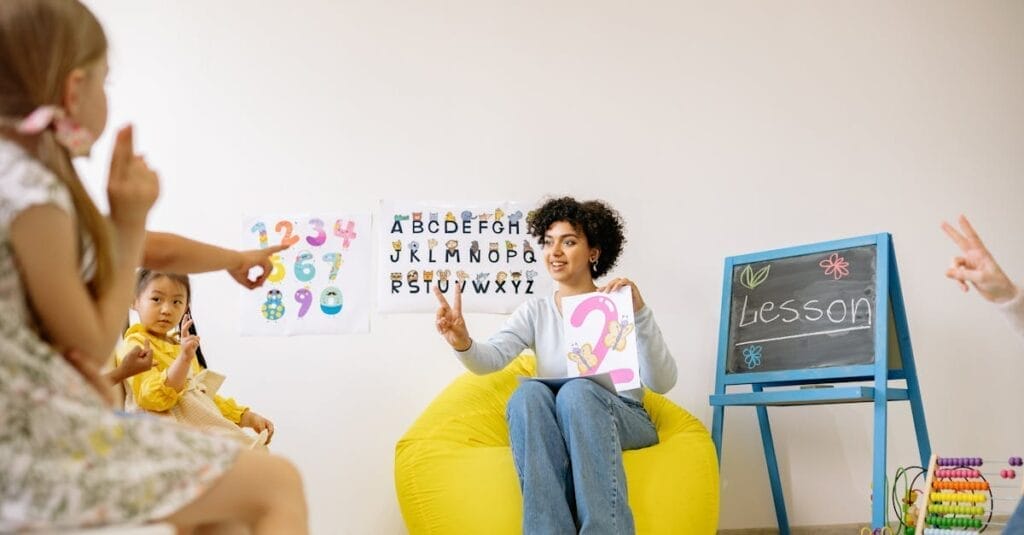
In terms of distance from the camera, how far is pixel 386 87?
3420 mm

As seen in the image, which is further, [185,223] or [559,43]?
[559,43]

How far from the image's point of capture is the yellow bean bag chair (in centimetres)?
251

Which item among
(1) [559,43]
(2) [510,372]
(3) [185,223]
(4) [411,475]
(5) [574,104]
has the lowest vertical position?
(4) [411,475]

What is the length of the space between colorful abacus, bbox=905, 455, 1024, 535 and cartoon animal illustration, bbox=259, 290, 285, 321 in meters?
2.08

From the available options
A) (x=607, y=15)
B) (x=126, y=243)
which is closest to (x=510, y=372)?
(x=607, y=15)

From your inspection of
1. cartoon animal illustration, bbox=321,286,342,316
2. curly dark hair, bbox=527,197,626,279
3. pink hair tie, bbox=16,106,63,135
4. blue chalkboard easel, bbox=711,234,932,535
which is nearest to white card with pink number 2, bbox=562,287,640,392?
curly dark hair, bbox=527,197,626,279

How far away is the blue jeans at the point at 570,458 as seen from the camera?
2334 mm

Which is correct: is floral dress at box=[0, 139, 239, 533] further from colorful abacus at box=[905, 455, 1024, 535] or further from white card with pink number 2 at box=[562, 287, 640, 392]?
colorful abacus at box=[905, 455, 1024, 535]

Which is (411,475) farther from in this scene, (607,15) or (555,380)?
(607,15)

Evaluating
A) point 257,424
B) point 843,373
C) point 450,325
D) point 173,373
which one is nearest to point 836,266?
point 843,373

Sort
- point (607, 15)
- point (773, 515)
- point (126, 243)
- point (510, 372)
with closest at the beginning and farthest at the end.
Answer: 1. point (126, 243)
2. point (510, 372)
3. point (773, 515)
4. point (607, 15)

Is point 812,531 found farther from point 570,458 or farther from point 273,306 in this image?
point 273,306

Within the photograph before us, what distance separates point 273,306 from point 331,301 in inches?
7.7

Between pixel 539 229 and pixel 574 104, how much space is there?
0.61m
